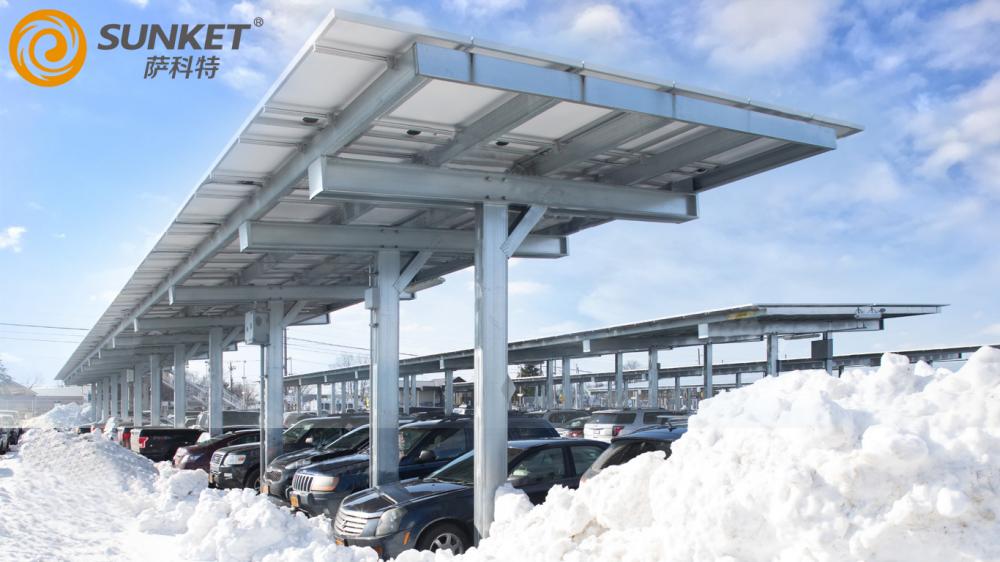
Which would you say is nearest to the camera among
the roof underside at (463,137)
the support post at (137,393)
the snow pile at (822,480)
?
the snow pile at (822,480)

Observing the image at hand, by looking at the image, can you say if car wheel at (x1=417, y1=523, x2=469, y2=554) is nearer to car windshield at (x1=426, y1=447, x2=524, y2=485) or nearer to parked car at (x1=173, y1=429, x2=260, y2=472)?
car windshield at (x1=426, y1=447, x2=524, y2=485)

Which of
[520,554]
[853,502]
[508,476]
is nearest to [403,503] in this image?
[508,476]

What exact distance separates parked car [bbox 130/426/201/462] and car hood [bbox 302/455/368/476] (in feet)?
50.8

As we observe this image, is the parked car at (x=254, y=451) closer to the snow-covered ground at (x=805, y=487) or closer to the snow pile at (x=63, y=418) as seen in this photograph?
the snow-covered ground at (x=805, y=487)

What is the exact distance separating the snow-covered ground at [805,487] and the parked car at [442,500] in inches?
38.8

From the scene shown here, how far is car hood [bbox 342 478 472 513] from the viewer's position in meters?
A: 9.97

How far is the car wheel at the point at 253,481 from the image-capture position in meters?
20.1

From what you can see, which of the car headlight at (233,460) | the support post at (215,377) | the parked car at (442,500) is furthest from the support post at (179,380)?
the parked car at (442,500)

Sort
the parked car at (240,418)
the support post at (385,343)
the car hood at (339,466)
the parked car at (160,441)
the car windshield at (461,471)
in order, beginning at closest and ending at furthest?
the car windshield at (461,471) → the car hood at (339,466) → the support post at (385,343) → the parked car at (160,441) → the parked car at (240,418)

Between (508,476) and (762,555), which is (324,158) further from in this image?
(762,555)

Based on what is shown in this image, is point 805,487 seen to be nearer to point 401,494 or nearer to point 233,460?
point 401,494

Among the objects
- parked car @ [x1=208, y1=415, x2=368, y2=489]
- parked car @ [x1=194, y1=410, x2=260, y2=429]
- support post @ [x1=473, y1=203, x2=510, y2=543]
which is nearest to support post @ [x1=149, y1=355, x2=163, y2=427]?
parked car @ [x1=194, y1=410, x2=260, y2=429]

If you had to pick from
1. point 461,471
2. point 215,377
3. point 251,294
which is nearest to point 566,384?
point 215,377

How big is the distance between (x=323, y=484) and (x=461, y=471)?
11.0 feet
